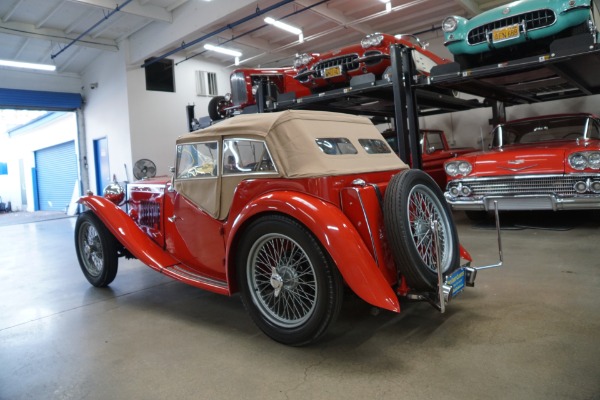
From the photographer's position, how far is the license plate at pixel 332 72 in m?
5.91

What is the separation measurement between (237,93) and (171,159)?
5.66 m

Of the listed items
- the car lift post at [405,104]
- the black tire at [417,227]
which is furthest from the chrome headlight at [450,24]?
the black tire at [417,227]

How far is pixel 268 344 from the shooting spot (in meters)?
2.45

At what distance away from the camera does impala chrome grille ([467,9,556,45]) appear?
4.36 metres

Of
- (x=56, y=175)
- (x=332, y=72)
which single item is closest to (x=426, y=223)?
(x=332, y=72)

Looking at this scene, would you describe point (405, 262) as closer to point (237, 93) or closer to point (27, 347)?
point (27, 347)

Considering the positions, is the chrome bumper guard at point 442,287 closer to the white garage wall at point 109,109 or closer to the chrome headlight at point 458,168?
the chrome headlight at point 458,168

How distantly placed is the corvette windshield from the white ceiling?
449cm

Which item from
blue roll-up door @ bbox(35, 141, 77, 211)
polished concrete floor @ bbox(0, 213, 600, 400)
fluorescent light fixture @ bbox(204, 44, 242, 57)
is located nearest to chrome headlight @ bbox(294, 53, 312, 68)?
polished concrete floor @ bbox(0, 213, 600, 400)

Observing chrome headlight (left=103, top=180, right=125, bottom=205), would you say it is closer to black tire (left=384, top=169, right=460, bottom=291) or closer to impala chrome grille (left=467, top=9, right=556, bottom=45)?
black tire (left=384, top=169, right=460, bottom=291)

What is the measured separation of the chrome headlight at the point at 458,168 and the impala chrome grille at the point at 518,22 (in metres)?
1.55

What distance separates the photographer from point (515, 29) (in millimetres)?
4508

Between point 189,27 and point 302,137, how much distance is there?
27.1ft

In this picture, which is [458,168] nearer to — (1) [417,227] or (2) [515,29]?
(2) [515,29]
